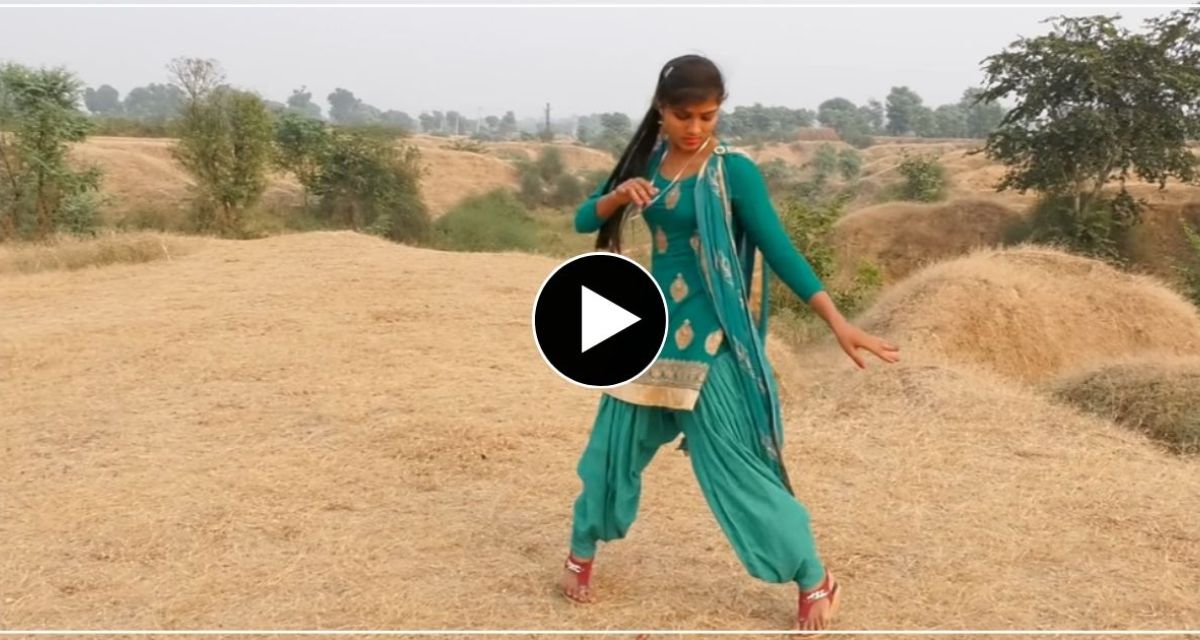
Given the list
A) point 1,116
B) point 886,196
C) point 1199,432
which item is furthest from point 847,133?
point 1199,432

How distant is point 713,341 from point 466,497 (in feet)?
6.10

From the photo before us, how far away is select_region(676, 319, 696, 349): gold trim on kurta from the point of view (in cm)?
276

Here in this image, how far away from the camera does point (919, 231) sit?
23297 mm

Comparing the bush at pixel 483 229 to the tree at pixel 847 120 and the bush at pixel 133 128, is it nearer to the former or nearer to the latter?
the bush at pixel 133 128

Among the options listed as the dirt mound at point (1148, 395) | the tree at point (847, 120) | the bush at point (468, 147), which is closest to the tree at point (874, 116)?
the tree at point (847, 120)

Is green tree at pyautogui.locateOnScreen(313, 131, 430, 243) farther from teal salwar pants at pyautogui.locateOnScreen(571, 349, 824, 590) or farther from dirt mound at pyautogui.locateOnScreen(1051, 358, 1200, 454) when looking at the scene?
teal salwar pants at pyautogui.locateOnScreen(571, 349, 824, 590)

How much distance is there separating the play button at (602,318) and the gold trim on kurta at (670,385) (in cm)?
3

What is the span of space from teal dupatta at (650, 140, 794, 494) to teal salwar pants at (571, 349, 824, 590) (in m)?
0.04

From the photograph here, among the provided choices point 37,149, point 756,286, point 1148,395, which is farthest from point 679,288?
point 37,149

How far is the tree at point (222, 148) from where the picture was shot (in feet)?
58.9

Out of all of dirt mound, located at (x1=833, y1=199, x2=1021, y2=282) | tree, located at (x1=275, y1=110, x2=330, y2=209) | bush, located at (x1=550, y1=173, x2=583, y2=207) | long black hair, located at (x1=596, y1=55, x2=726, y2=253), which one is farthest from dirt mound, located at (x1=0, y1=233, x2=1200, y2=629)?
bush, located at (x1=550, y1=173, x2=583, y2=207)

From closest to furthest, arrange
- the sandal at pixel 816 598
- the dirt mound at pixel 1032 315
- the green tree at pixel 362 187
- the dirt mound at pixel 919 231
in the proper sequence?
1. the sandal at pixel 816 598
2. the dirt mound at pixel 1032 315
3. the dirt mound at pixel 919 231
4. the green tree at pixel 362 187

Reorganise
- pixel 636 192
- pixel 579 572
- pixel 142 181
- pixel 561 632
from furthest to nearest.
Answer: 1. pixel 142 181
2. pixel 579 572
3. pixel 561 632
4. pixel 636 192

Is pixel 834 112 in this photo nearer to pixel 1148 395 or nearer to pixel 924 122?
pixel 924 122
